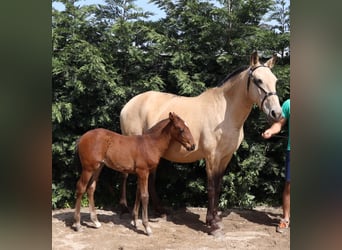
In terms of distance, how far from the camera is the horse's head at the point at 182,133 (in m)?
3.59

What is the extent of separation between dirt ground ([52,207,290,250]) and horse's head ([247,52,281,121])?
4.33 feet

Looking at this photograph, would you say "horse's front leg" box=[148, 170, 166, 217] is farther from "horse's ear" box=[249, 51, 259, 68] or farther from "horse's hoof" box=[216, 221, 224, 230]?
"horse's ear" box=[249, 51, 259, 68]

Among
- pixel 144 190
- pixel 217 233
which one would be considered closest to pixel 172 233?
pixel 217 233

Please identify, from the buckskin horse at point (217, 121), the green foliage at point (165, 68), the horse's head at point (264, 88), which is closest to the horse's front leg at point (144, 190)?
the buckskin horse at point (217, 121)

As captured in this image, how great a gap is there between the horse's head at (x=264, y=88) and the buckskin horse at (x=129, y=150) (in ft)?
2.45

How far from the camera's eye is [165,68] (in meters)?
4.98

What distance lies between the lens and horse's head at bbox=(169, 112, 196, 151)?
3.59m

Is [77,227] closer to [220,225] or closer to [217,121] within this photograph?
[220,225]

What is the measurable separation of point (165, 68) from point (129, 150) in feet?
5.57

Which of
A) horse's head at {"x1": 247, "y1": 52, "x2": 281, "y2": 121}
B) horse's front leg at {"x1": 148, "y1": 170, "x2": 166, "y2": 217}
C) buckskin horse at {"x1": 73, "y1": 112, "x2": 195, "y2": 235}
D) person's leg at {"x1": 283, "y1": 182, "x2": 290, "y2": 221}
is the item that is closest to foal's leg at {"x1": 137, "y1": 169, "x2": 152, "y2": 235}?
buckskin horse at {"x1": 73, "y1": 112, "x2": 195, "y2": 235}

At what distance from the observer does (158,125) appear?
151 inches

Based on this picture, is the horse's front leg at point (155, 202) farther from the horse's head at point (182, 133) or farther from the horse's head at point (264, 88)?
the horse's head at point (264, 88)
